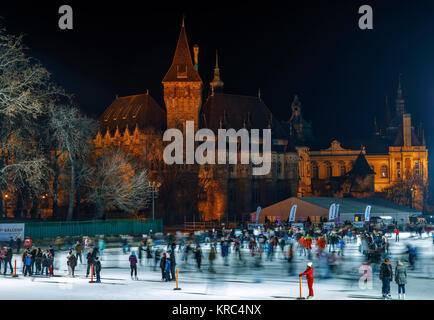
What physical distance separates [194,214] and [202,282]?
56.1m

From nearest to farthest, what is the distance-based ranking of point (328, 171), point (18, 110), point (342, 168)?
point (18, 110)
point (342, 168)
point (328, 171)

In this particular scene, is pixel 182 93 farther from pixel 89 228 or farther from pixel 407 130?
pixel 407 130

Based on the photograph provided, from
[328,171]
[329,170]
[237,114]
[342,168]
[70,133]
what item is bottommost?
[70,133]

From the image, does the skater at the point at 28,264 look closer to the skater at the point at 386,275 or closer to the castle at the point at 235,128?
the skater at the point at 386,275

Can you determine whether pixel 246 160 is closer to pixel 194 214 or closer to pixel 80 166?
pixel 194 214

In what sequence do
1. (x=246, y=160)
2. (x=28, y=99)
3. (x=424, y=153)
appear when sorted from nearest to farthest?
(x=28, y=99)
(x=246, y=160)
(x=424, y=153)

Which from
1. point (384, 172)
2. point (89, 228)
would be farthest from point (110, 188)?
point (384, 172)

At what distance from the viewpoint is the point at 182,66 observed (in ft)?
350

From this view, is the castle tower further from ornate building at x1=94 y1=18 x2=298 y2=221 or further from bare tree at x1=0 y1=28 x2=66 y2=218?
bare tree at x1=0 y1=28 x2=66 y2=218

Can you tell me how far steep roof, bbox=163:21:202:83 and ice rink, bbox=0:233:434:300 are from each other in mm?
72272

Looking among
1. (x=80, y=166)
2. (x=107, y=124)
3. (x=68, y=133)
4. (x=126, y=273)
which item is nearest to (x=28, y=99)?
(x=68, y=133)

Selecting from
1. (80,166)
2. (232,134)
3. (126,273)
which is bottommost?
(126,273)

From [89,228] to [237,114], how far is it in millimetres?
72707

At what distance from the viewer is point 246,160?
112m
